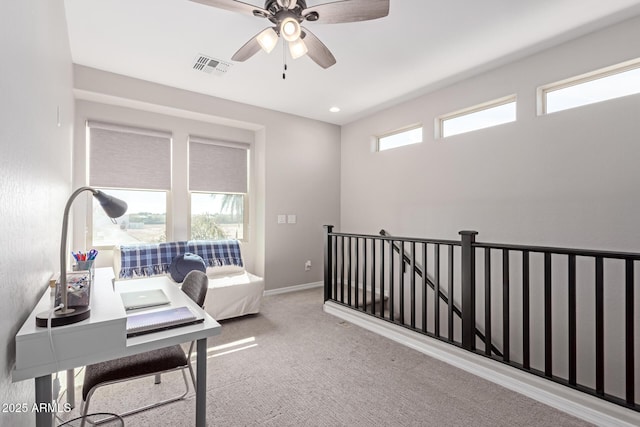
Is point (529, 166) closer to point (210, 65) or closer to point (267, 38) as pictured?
point (267, 38)

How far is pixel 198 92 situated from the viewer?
13.1 feet

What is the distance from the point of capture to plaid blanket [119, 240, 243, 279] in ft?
11.4

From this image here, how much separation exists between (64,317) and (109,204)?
45 centimetres

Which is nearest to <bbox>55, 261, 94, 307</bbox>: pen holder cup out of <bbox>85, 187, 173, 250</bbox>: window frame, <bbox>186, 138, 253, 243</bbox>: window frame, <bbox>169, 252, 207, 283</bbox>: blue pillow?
<bbox>169, 252, 207, 283</bbox>: blue pillow

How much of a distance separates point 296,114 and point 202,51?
205cm

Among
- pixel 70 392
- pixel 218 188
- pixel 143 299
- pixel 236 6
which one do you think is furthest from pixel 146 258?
pixel 236 6

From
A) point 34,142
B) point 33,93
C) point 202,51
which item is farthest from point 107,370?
point 202,51

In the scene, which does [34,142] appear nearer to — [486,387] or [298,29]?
[298,29]

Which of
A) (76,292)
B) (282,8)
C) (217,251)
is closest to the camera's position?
(76,292)

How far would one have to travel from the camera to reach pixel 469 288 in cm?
246

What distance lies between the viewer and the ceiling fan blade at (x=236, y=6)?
195 cm

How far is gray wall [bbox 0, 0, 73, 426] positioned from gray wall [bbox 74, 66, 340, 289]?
1.98 meters

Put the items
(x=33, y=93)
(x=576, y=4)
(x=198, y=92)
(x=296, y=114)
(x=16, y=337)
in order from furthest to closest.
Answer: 1. (x=296, y=114)
2. (x=198, y=92)
3. (x=576, y=4)
4. (x=33, y=93)
5. (x=16, y=337)

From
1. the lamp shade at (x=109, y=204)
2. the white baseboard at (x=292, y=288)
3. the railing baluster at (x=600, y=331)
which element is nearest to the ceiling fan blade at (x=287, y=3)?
the lamp shade at (x=109, y=204)
